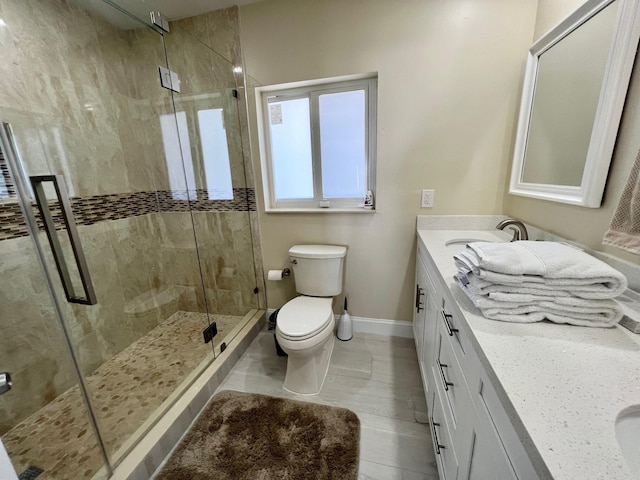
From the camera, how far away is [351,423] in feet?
4.34

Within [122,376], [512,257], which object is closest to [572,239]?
[512,257]

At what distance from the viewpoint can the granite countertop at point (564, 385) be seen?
37 cm

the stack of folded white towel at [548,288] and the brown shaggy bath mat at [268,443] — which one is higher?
the stack of folded white towel at [548,288]

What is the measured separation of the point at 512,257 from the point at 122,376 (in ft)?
7.30

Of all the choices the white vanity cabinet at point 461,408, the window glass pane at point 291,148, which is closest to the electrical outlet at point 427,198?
the white vanity cabinet at point 461,408

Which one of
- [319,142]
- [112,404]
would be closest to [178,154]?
[319,142]

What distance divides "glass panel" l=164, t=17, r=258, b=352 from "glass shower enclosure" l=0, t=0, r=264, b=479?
1 centimetres

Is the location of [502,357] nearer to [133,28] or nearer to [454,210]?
[454,210]

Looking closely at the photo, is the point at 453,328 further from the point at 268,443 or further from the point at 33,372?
the point at 33,372

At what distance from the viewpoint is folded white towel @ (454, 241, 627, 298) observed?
66 centimetres

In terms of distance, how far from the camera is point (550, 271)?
27.0 inches

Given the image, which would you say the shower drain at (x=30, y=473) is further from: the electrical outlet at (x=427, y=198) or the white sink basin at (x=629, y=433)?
the electrical outlet at (x=427, y=198)

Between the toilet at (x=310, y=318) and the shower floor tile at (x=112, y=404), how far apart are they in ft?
2.15

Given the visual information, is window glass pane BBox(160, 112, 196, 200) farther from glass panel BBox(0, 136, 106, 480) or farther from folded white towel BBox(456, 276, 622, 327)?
folded white towel BBox(456, 276, 622, 327)
